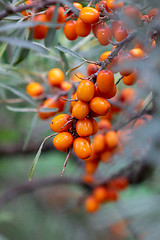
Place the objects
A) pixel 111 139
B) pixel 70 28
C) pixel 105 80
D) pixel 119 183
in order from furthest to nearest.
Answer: pixel 119 183 → pixel 111 139 → pixel 70 28 → pixel 105 80

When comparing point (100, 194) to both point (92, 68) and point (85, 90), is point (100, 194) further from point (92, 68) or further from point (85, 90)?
point (85, 90)

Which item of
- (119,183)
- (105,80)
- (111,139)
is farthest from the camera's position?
(119,183)

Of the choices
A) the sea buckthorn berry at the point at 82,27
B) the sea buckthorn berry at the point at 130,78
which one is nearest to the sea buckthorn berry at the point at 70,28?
the sea buckthorn berry at the point at 82,27

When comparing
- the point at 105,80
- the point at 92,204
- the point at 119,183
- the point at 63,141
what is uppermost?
the point at 105,80

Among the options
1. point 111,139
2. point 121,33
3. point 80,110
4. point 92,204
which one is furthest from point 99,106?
point 92,204

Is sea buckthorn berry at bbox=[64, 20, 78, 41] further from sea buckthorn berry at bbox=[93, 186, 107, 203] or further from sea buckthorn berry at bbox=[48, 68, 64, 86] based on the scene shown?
sea buckthorn berry at bbox=[93, 186, 107, 203]

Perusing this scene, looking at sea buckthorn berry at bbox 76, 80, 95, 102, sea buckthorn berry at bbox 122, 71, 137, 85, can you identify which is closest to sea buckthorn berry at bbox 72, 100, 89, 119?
sea buckthorn berry at bbox 76, 80, 95, 102
